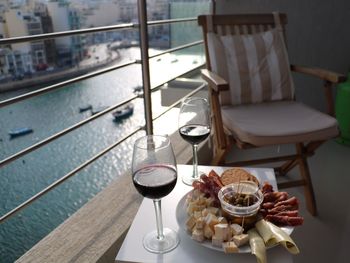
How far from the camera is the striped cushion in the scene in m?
1.62

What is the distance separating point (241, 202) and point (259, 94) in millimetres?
1092

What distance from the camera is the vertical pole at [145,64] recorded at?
1.32 metres

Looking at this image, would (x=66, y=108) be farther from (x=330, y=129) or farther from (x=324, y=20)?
(x=330, y=129)

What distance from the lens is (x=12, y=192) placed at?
12.2ft

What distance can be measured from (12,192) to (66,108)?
2430 mm

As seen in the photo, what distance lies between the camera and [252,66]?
1662mm

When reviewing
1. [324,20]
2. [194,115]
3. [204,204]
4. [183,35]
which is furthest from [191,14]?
[204,204]

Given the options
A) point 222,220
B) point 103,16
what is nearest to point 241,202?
point 222,220

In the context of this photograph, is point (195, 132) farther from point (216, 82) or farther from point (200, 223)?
point (216, 82)

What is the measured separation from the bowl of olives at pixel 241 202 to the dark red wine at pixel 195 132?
21 centimetres

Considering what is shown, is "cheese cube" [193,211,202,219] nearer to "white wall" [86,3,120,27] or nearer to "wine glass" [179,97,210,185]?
"wine glass" [179,97,210,185]

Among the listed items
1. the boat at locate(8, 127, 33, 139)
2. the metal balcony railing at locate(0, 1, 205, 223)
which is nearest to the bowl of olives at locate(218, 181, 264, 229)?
the metal balcony railing at locate(0, 1, 205, 223)

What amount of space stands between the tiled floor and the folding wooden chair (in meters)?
0.09

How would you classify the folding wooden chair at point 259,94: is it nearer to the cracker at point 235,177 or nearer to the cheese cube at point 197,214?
the cracker at point 235,177
